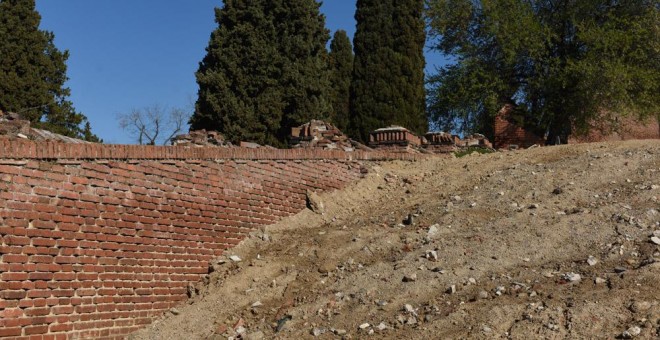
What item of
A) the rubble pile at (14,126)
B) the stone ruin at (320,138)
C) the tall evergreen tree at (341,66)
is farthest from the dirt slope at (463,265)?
the tall evergreen tree at (341,66)

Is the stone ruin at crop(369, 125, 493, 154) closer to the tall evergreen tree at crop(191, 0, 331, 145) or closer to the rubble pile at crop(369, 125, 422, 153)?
the rubble pile at crop(369, 125, 422, 153)

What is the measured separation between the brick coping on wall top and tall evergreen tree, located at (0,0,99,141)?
35.4 feet

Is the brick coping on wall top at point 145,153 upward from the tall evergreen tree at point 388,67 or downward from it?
downward

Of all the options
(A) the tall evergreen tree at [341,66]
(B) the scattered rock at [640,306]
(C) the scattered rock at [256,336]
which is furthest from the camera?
(A) the tall evergreen tree at [341,66]

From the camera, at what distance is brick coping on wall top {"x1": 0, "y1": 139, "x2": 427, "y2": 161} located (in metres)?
6.02

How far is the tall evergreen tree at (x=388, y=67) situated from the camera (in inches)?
758

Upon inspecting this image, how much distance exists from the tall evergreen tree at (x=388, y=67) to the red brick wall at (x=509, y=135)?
218 cm

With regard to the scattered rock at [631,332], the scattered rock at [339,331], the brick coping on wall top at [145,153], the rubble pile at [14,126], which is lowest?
the scattered rock at [339,331]

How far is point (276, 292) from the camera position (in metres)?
7.13

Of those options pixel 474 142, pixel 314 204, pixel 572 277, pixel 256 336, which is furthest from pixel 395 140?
pixel 256 336

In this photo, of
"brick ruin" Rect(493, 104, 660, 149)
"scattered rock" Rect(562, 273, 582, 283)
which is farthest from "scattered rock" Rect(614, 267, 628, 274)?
"brick ruin" Rect(493, 104, 660, 149)

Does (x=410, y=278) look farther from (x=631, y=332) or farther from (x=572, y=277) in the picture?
(x=631, y=332)

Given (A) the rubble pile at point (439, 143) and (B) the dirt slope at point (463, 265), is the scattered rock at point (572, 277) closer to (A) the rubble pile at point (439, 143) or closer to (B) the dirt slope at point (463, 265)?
(B) the dirt slope at point (463, 265)

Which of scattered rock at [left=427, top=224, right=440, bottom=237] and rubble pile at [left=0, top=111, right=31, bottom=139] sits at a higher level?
rubble pile at [left=0, top=111, right=31, bottom=139]
